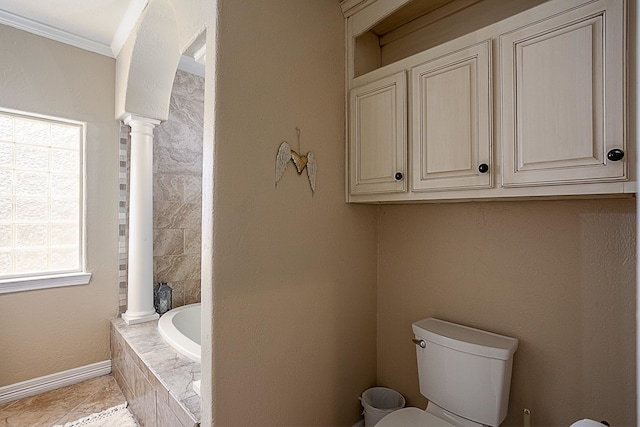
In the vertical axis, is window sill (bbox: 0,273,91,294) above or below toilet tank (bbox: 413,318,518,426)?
above

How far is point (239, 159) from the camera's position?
4.42 feet

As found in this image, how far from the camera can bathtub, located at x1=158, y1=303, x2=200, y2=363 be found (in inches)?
75.9

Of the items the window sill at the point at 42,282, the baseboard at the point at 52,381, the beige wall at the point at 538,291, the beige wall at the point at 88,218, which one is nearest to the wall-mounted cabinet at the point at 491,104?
the beige wall at the point at 538,291

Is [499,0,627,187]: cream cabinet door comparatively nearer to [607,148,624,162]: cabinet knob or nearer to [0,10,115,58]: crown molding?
[607,148,624,162]: cabinet knob

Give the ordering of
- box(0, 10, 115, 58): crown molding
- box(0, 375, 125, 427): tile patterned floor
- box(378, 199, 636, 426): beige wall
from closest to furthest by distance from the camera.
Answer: box(378, 199, 636, 426): beige wall → box(0, 375, 125, 427): tile patterned floor → box(0, 10, 115, 58): crown molding

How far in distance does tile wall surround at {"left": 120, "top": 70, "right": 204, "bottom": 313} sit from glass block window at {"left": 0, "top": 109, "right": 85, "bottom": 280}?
0.33 meters

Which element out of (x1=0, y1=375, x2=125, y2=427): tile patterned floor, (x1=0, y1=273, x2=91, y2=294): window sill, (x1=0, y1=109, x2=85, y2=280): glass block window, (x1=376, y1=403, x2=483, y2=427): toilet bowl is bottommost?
(x1=0, y1=375, x2=125, y2=427): tile patterned floor

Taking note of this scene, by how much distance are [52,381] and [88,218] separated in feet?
3.94

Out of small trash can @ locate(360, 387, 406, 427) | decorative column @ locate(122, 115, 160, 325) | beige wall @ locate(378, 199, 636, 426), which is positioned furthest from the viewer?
decorative column @ locate(122, 115, 160, 325)

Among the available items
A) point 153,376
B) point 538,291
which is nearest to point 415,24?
point 538,291

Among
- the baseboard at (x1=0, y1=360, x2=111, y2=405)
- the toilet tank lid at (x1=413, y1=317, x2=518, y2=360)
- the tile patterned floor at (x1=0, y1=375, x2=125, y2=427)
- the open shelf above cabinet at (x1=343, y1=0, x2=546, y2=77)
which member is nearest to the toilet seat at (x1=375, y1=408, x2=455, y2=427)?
the toilet tank lid at (x1=413, y1=317, x2=518, y2=360)

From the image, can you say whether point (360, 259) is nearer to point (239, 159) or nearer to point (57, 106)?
point (239, 159)

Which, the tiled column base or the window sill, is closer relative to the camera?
the tiled column base

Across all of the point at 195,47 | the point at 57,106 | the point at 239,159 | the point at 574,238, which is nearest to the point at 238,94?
the point at 239,159
